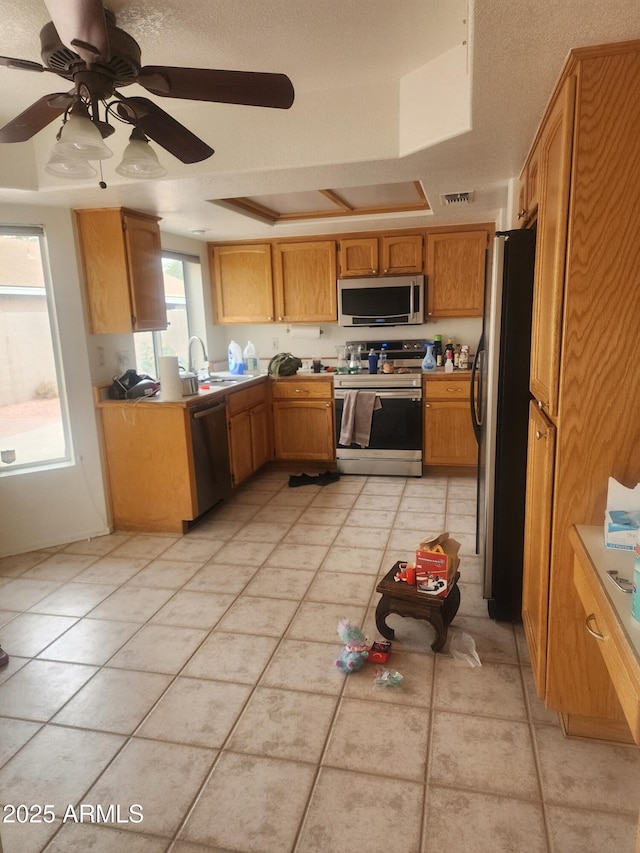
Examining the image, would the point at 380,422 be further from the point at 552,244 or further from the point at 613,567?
the point at 613,567

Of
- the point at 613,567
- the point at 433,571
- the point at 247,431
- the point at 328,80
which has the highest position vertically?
the point at 328,80

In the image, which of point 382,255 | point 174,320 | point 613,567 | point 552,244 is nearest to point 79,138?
point 552,244

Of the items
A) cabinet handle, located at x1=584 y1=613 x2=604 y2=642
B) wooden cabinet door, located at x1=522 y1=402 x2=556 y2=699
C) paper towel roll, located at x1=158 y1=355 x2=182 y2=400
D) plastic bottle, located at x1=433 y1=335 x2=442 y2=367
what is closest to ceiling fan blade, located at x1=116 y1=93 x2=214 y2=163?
wooden cabinet door, located at x1=522 y1=402 x2=556 y2=699

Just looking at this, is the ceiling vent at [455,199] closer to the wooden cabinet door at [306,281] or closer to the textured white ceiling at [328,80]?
the textured white ceiling at [328,80]

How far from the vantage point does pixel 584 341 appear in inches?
61.0

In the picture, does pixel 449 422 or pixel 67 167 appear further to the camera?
pixel 449 422

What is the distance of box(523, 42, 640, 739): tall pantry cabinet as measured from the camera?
145 centimetres

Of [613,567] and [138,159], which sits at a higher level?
[138,159]

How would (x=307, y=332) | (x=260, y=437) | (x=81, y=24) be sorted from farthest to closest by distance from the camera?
(x=307, y=332)
(x=260, y=437)
(x=81, y=24)

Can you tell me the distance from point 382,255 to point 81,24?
3767mm

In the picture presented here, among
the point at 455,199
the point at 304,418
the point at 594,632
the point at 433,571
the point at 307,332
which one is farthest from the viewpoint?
the point at 307,332

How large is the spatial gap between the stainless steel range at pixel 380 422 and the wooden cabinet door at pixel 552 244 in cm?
253

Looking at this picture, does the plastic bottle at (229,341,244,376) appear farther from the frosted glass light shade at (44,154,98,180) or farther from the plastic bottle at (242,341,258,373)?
the frosted glass light shade at (44,154,98,180)

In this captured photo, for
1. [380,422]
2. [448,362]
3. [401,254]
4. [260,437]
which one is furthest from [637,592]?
[401,254]
